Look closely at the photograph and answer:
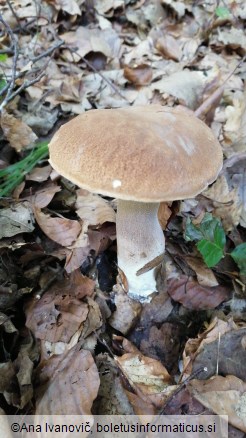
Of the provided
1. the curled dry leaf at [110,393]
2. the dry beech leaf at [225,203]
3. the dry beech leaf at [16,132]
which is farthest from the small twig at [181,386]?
the dry beech leaf at [16,132]

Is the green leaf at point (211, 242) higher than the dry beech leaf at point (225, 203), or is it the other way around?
the green leaf at point (211, 242)

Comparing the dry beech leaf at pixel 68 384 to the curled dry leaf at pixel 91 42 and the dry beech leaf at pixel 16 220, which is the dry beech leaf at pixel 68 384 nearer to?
the dry beech leaf at pixel 16 220

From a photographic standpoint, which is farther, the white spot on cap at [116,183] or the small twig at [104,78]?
the small twig at [104,78]

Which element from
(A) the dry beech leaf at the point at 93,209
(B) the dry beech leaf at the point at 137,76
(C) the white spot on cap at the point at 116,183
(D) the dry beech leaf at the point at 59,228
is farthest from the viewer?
(B) the dry beech leaf at the point at 137,76

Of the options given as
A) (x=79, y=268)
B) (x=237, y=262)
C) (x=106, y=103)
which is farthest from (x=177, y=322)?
(x=106, y=103)

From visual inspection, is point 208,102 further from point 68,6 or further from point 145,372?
point 145,372

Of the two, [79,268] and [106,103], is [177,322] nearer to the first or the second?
[79,268]

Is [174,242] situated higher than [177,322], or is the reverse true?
[174,242]
